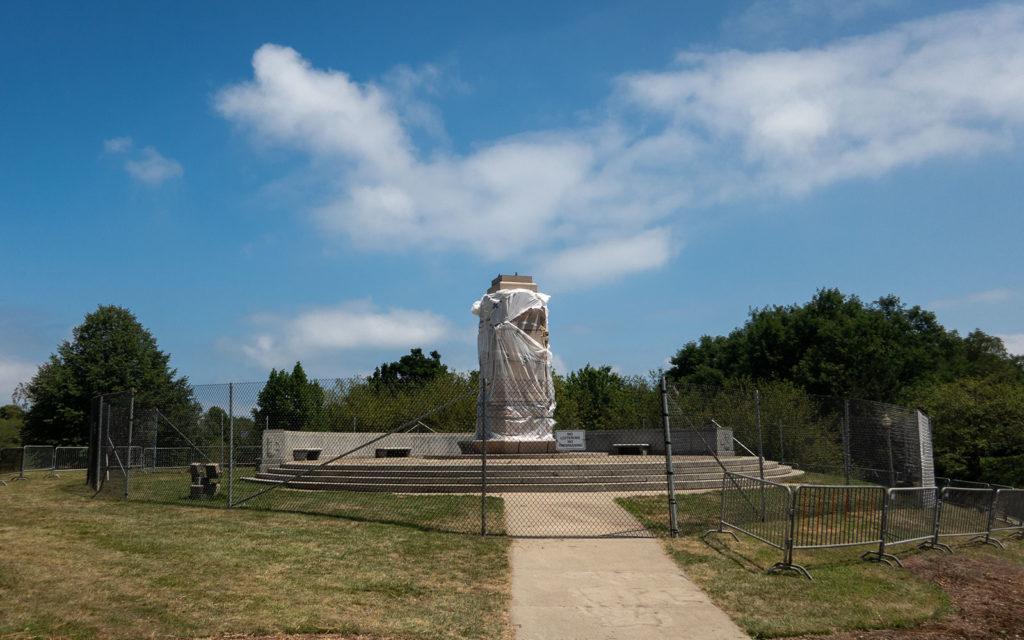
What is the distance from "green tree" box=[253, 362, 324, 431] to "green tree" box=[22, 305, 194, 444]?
89.0ft

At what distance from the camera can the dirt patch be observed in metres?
6.36

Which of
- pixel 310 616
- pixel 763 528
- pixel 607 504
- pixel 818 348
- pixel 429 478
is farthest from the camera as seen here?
pixel 818 348

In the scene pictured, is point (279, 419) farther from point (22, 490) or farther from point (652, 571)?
point (22, 490)

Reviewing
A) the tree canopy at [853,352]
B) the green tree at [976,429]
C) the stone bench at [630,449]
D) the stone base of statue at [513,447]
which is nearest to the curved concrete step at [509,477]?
the stone base of statue at [513,447]

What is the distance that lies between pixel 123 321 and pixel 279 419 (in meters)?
33.5

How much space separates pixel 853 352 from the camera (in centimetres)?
4359

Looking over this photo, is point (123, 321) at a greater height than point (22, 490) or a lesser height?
greater

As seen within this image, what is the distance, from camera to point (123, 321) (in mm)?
40719

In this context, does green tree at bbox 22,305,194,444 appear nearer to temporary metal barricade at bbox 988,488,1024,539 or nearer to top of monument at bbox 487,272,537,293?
top of monument at bbox 487,272,537,293

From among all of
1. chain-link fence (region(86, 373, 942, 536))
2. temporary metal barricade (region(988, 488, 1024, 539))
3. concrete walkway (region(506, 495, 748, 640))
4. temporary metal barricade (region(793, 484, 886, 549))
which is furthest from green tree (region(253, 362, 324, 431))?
temporary metal barricade (region(988, 488, 1024, 539))

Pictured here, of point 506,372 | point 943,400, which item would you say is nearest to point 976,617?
point 506,372

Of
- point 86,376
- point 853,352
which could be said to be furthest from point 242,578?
point 853,352

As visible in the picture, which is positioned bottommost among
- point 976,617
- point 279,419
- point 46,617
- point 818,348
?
point 976,617

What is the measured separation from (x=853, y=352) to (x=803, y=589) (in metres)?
40.8
